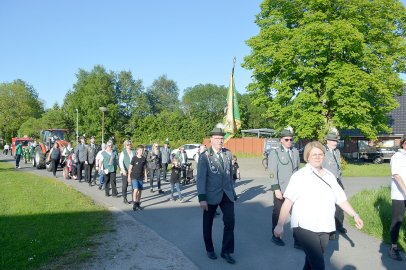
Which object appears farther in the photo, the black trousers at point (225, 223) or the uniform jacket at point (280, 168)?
the uniform jacket at point (280, 168)

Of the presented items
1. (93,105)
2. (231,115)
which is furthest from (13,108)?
(231,115)

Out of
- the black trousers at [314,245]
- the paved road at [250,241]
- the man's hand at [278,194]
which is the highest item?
the man's hand at [278,194]

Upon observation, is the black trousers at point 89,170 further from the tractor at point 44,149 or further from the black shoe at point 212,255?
the black shoe at point 212,255

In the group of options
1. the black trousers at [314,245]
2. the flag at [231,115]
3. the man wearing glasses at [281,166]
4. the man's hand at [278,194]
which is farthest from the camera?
the flag at [231,115]

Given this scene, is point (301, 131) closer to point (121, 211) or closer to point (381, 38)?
point (381, 38)

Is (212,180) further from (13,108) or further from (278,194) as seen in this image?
(13,108)

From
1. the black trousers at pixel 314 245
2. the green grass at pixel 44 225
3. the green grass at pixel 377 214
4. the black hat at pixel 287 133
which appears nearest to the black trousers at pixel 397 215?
the green grass at pixel 377 214

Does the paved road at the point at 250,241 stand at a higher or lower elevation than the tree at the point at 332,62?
lower

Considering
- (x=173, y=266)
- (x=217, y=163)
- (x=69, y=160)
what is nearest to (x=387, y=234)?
(x=217, y=163)

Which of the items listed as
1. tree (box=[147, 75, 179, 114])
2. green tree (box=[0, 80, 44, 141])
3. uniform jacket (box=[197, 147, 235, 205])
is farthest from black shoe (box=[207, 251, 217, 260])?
tree (box=[147, 75, 179, 114])

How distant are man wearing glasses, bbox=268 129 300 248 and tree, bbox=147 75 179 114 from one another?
91838 mm

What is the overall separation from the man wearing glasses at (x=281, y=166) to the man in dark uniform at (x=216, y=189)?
999 millimetres

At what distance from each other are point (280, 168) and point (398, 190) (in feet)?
6.14

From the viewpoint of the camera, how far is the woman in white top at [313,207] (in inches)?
161
